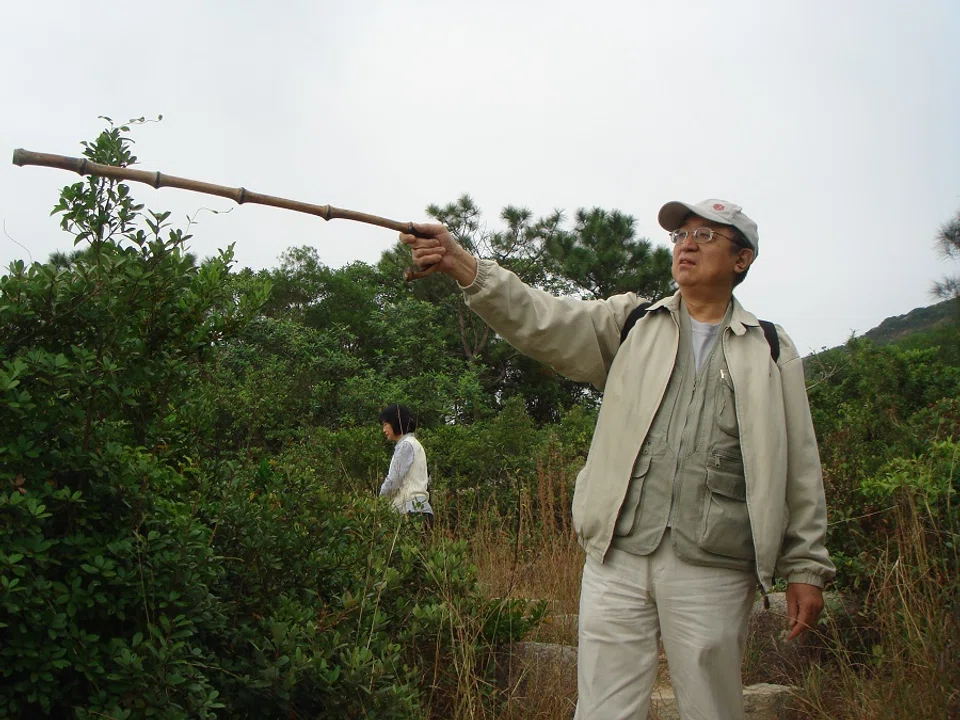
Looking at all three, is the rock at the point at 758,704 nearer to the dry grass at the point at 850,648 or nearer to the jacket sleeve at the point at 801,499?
the dry grass at the point at 850,648

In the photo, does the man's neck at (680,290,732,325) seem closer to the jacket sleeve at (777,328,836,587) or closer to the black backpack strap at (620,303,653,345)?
the black backpack strap at (620,303,653,345)

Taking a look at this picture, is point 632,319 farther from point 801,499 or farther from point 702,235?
point 801,499

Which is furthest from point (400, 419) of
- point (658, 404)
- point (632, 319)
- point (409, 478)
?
point (658, 404)

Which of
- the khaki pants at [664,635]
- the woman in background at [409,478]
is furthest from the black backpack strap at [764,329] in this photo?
the woman in background at [409,478]

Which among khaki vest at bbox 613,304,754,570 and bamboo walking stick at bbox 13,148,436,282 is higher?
bamboo walking stick at bbox 13,148,436,282

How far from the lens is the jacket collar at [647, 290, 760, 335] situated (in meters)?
3.10

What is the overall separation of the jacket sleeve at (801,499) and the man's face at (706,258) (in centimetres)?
34

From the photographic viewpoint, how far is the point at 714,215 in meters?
3.15

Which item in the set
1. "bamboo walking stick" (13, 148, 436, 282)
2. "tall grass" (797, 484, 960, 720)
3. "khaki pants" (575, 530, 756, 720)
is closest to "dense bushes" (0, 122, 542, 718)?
"bamboo walking stick" (13, 148, 436, 282)

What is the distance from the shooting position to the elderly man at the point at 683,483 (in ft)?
9.39

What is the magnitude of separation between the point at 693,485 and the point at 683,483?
0.03 meters

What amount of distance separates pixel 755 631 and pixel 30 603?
389 cm

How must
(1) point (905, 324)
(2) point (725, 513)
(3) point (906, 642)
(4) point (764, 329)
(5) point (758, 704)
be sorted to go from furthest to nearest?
1. (1) point (905, 324)
2. (5) point (758, 704)
3. (3) point (906, 642)
4. (4) point (764, 329)
5. (2) point (725, 513)

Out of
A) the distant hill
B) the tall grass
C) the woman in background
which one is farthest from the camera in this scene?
the distant hill
